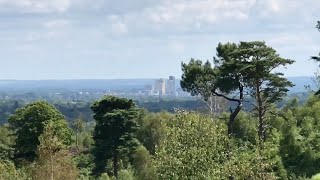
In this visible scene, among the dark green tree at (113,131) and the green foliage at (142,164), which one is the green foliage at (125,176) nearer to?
the green foliage at (142,164)

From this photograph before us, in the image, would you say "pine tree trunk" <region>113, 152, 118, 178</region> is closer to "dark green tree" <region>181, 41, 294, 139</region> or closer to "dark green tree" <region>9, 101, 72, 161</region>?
"dark green tree" <region>9, 101, 72, 161</region>

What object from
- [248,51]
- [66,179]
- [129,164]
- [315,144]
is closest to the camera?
[66,179]

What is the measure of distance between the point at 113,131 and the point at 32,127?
21.4 ft

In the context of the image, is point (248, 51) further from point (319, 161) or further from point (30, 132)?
point (30, 132)

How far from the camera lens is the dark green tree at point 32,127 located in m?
45.8

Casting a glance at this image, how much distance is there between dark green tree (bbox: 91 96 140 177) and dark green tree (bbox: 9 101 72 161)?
2705 mm

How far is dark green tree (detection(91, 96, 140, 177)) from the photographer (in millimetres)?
47406

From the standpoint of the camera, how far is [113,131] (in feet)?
158

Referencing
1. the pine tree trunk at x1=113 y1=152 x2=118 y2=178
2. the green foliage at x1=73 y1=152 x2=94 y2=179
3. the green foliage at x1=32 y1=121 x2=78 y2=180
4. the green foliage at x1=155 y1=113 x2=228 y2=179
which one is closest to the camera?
the green foliage at x1=155 y1=113 x2=228 y2=179

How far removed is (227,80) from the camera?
38812 millimetres

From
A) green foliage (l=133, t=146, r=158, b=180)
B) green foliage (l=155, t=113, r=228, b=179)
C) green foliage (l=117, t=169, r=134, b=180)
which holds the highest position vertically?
green foliage (l=155, t=113, r=228, b=179)

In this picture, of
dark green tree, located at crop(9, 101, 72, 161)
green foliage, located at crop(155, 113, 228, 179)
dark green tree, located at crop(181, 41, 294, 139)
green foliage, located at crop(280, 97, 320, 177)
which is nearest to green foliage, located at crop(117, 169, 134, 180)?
dark green tree, located at crop(9, 101, 72, 161)

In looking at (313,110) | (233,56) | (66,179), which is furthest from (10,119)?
(313,110)

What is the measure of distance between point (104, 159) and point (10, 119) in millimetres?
8310
